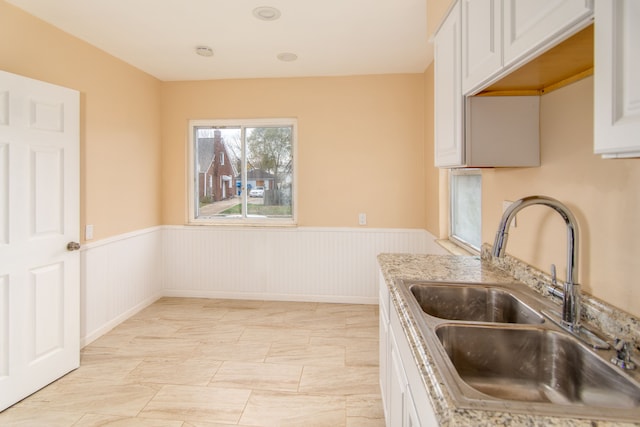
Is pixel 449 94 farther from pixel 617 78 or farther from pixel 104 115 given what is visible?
pixel 104 115

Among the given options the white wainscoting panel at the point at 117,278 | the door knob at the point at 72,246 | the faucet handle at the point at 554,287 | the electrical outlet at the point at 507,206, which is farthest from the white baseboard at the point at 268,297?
the faucet handle at the point at 554,287

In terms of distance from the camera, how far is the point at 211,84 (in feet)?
13.3

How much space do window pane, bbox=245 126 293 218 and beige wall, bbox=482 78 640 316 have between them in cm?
271

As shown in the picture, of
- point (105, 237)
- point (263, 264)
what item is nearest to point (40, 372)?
point (105, 237)

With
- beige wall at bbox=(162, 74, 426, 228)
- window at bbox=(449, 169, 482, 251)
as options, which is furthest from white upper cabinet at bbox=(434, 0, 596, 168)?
beige wall at bbox=(162, 74, 426, 228)

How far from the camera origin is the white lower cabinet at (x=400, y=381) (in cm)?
94

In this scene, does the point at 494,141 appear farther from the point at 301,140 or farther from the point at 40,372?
the point at 40,372

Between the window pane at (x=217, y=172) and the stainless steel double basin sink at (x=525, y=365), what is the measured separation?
311 cm

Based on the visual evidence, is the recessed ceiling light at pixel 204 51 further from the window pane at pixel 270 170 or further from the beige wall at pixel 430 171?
the beige wall at pixel 430 171

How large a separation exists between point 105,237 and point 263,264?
163 centimetres

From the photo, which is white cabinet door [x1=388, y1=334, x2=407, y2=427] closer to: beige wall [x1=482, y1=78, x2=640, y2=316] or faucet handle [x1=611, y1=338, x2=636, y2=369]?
faucet handle [x1=611, y1=338, x2=636, y2=369]

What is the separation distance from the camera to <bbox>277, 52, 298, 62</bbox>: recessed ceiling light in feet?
10.8

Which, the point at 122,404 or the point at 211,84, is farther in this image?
the point at 211,84

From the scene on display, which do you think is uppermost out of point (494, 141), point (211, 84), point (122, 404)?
point (211, 84)
